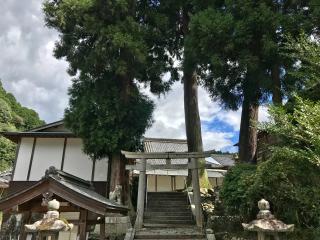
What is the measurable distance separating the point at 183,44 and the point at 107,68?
171 inches

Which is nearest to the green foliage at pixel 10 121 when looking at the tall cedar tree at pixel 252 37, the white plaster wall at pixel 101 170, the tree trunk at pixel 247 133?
the white plaster wall at pixel 101 170

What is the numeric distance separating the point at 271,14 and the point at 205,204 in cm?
872

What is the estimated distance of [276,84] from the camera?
1184 cm

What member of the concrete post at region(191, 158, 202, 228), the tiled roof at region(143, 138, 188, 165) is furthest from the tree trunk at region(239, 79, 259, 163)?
the tiled roof at region(143, 138, 188, 165)

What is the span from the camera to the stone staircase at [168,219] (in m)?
12.2

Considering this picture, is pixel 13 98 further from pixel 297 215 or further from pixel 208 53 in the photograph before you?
pixel 297 215

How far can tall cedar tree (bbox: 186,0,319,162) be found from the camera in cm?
1109

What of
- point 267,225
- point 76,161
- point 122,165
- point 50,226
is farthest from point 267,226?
point 76,161

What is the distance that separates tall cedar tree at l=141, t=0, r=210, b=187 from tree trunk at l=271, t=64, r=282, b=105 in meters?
5.38

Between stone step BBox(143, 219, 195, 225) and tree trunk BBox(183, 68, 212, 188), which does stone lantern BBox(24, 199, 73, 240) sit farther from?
tree trunk BBox(183, 68, 212, 188)

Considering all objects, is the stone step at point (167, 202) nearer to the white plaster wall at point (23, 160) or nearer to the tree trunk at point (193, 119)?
the tree trunk at point (193, 119)

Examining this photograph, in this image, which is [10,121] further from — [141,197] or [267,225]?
[267,225]

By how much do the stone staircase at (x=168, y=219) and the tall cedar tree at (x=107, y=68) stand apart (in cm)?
176

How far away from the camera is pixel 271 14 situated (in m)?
11.3
